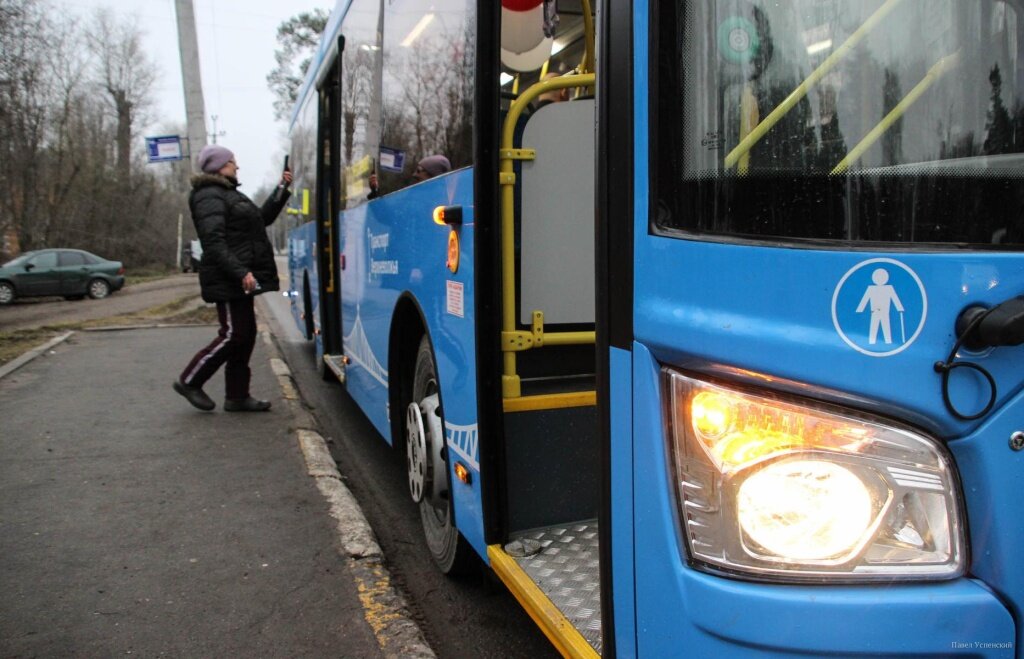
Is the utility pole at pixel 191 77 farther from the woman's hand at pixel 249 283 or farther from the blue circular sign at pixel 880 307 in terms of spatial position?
the blue circular sign at pixel 880 307

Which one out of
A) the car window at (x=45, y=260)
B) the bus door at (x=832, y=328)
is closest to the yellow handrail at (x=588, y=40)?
the bus door at (x=832, y=328)

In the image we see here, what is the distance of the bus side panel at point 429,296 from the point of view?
286 centimetres

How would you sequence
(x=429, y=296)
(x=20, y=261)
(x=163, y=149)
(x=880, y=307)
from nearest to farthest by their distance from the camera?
(x=880, y=307), (x=429, y=296), (x=163, y=149), (x=20, y=261)

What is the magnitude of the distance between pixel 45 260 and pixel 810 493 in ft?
93.7

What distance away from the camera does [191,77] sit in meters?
13.0

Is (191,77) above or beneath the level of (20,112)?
beneath

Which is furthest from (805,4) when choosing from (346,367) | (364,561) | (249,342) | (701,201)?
(249,342)

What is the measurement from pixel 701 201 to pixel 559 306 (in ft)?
4.47

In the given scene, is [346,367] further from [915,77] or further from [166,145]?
[166,145]

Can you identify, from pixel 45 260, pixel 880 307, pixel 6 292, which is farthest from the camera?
pixel 45 260

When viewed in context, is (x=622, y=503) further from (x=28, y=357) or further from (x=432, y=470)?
(x=28, y=357)

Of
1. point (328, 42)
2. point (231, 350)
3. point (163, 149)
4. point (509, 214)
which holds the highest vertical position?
point (328, 42)

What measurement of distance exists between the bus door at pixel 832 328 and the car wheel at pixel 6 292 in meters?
27.3

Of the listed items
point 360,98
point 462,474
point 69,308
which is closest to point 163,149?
point 360,98
